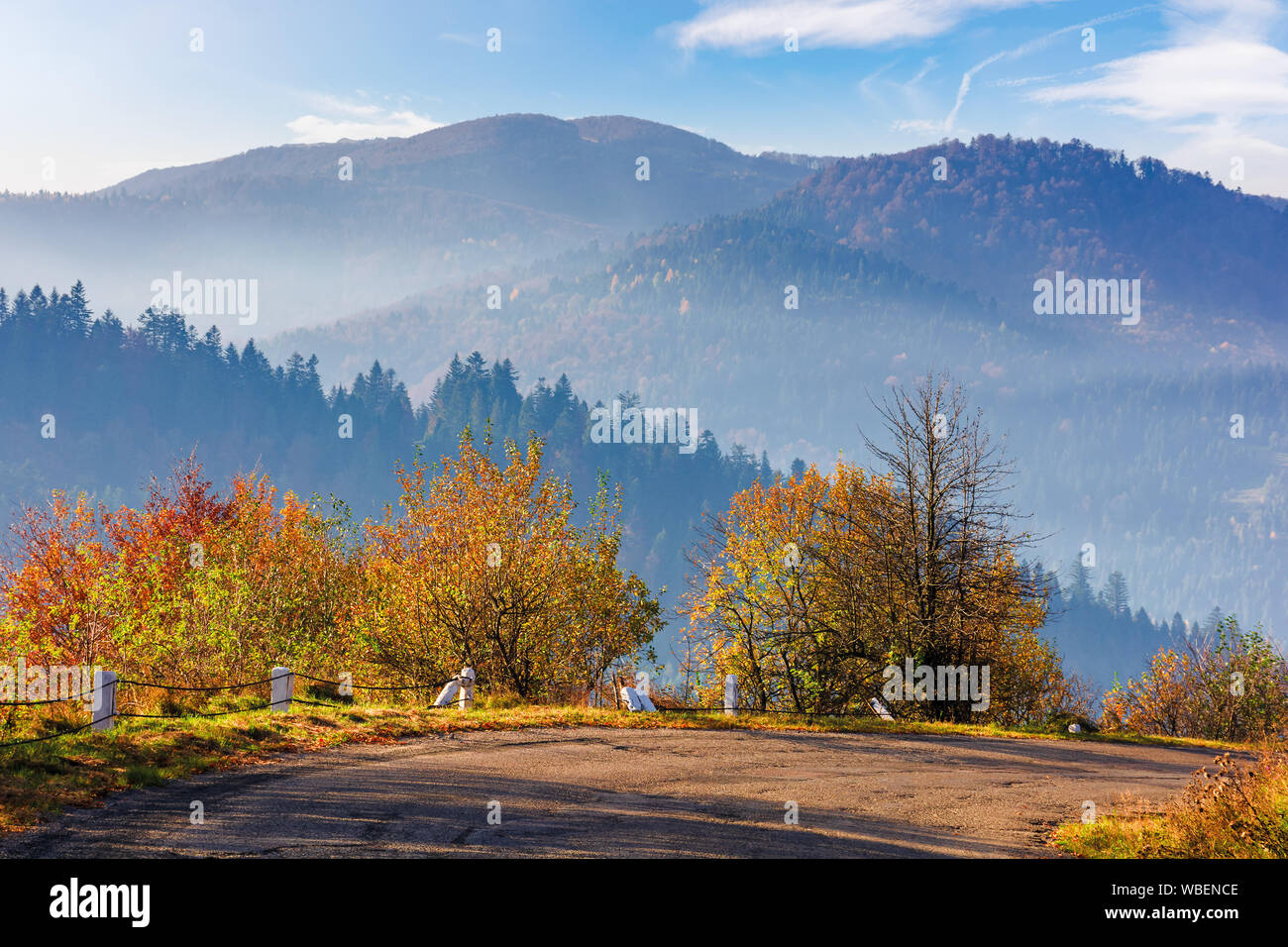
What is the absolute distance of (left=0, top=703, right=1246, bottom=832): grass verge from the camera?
41.4 feet

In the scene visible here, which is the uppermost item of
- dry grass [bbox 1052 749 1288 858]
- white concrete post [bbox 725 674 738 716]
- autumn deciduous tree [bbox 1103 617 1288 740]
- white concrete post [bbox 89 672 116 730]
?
white concrete post [bbox 89 672 116 730]

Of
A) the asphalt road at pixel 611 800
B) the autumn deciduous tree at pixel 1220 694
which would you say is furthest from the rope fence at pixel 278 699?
the autumn deciduous tree at pixel 1220 694

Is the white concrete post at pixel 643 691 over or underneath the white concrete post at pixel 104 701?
underneath

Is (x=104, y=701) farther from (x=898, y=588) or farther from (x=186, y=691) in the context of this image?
(x=898, y=588)

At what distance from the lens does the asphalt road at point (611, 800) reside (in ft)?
35.3

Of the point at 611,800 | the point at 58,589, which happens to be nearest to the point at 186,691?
the point at 611,800

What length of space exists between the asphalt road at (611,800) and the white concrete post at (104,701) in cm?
291

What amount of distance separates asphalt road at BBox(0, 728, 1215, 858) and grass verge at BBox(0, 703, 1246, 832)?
1.51ft

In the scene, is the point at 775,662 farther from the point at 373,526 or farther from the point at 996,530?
the point at 373,526

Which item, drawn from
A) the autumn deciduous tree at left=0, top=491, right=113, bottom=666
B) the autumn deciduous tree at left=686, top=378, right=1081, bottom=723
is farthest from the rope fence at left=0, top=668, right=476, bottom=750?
the autumn deciduous tree at left=0, top=491, right=113, bottom=666

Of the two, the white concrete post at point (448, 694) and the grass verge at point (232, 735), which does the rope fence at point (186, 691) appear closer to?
the white concrete post at point (448, 694)

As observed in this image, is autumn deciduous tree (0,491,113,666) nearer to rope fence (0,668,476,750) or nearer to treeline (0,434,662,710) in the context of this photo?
treeline (0,434,662,710)

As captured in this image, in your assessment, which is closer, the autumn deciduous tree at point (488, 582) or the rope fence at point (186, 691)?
the rope fence at point (186, 691)

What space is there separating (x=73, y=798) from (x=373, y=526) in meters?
22.4
